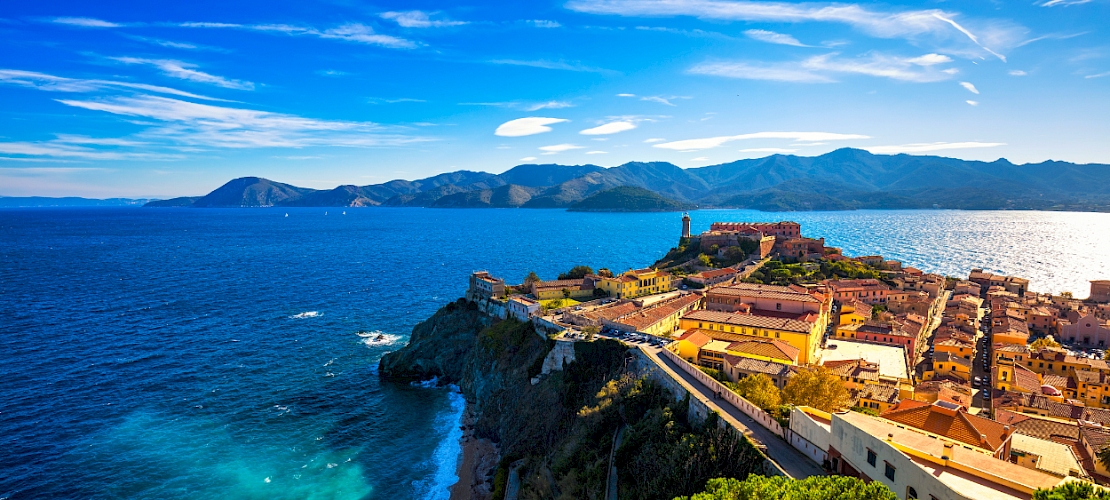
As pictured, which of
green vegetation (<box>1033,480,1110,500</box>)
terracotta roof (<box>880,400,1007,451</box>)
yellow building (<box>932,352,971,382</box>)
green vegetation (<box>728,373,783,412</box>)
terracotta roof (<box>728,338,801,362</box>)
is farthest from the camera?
yellow building (<box>932,352,971,382</box>)

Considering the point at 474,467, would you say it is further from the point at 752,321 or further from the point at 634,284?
the point at 634,284

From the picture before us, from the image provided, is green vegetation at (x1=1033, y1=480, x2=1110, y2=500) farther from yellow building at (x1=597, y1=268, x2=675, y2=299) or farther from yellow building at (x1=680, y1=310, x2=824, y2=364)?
yellow building at (x1=597, y1=268, x2=675, y2=299)

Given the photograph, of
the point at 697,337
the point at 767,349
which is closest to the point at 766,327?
the point at 767,349

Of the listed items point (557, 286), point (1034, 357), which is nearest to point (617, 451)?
point (557, 286)

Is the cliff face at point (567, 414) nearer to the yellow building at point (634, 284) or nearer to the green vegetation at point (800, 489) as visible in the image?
the green vegetation at point (800, 489)

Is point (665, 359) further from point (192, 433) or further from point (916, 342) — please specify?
point (192, 433)

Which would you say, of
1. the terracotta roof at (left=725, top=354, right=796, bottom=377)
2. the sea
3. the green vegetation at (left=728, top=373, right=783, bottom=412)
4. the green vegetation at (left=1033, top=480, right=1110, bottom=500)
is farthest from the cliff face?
the green vegetation at (left=1033, top=480, right=1110, bottom=500)

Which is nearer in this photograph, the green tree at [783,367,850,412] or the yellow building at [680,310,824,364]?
the green tree at [783,367,850,412]
